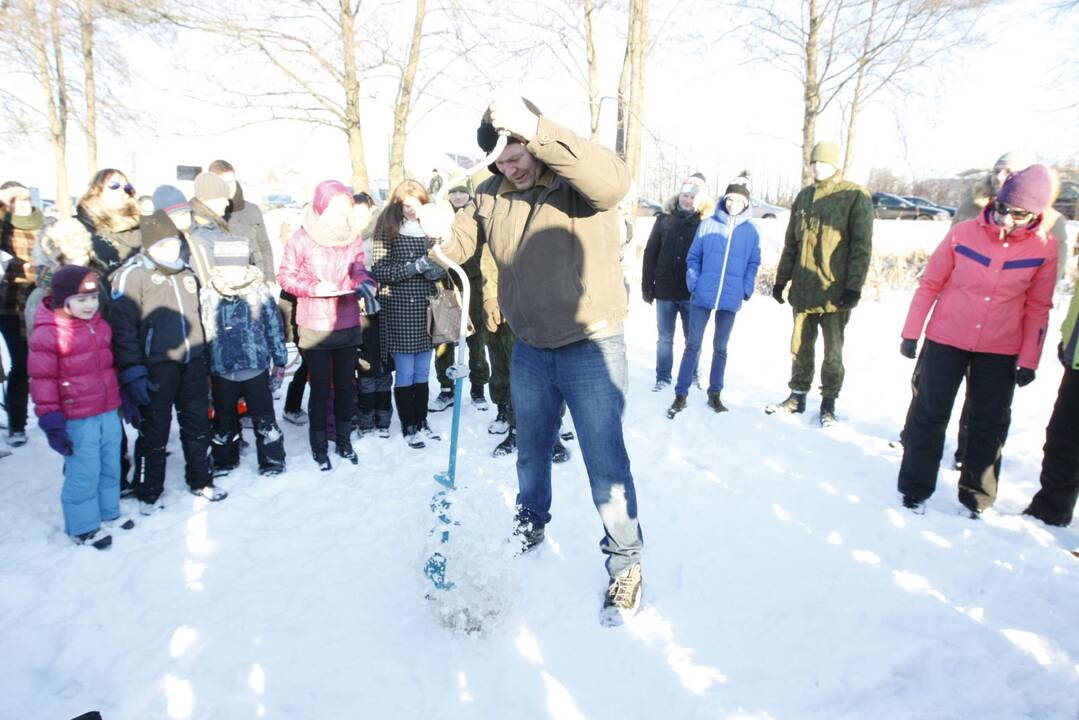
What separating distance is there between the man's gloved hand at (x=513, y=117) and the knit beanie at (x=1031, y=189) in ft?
8.51

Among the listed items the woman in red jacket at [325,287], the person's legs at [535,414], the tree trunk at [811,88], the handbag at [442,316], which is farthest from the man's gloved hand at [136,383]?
the tree trunk at [811,88]

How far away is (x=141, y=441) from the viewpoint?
365 centimetres

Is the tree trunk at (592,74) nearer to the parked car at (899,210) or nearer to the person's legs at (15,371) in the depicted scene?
the person's legs at (15,371)

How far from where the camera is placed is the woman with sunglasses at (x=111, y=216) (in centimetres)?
409

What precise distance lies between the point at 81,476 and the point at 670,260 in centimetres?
470

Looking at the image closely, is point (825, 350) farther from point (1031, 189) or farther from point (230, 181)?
point (230, 181)

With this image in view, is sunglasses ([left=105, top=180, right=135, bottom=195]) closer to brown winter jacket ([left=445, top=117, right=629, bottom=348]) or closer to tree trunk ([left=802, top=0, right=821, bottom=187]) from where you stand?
brown winter jacket ([left=445, top=117, right=629, bottom=348])

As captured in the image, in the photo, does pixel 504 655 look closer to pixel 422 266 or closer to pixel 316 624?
pixel 316 624

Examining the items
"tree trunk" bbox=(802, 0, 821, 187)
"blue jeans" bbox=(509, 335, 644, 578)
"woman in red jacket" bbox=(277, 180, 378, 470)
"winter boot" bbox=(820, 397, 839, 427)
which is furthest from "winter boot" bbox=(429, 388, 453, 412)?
"tree trunk" bbox=(802, 0, 821, 187)

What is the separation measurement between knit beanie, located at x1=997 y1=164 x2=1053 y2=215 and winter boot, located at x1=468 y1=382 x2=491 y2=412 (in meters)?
3.99

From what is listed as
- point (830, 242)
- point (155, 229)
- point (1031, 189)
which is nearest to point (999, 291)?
point (1031, 189)

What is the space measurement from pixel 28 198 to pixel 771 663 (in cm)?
620

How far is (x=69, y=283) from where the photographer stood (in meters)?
3.08

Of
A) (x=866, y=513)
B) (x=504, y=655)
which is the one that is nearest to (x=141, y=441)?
(x=504, y=655)
